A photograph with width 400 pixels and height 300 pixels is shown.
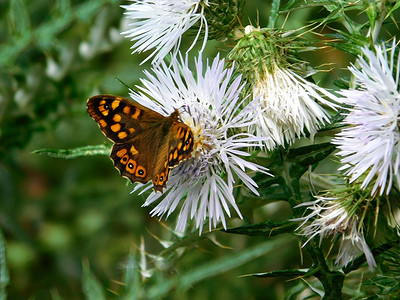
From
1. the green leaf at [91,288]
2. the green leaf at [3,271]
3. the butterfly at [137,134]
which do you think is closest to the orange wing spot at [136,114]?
the butterfly at [137,134]

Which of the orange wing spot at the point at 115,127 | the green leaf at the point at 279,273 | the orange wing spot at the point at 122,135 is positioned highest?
the orange wing spot at the point at 115,127

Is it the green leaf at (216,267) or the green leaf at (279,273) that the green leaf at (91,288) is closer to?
the green leaf at (216,267)

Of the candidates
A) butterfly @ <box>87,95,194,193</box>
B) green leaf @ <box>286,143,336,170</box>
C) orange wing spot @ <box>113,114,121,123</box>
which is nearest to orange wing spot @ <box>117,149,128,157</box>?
butterfly @ <box>87,95,194,193</box>

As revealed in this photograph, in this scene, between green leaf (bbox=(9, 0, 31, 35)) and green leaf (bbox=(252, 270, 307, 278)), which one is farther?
green leaf (bbox=(9, 0, 31, 35))

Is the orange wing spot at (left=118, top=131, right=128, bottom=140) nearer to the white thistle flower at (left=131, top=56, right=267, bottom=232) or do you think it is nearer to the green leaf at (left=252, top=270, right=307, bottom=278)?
the white thistle flower at (left=131, top=56, right=267, bottom=232)

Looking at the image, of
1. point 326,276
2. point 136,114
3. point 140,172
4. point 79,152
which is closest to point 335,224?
point 326,276

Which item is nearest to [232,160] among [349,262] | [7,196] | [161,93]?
[161,93]

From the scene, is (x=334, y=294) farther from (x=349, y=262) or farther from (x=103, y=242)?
(x=103, y=242)
